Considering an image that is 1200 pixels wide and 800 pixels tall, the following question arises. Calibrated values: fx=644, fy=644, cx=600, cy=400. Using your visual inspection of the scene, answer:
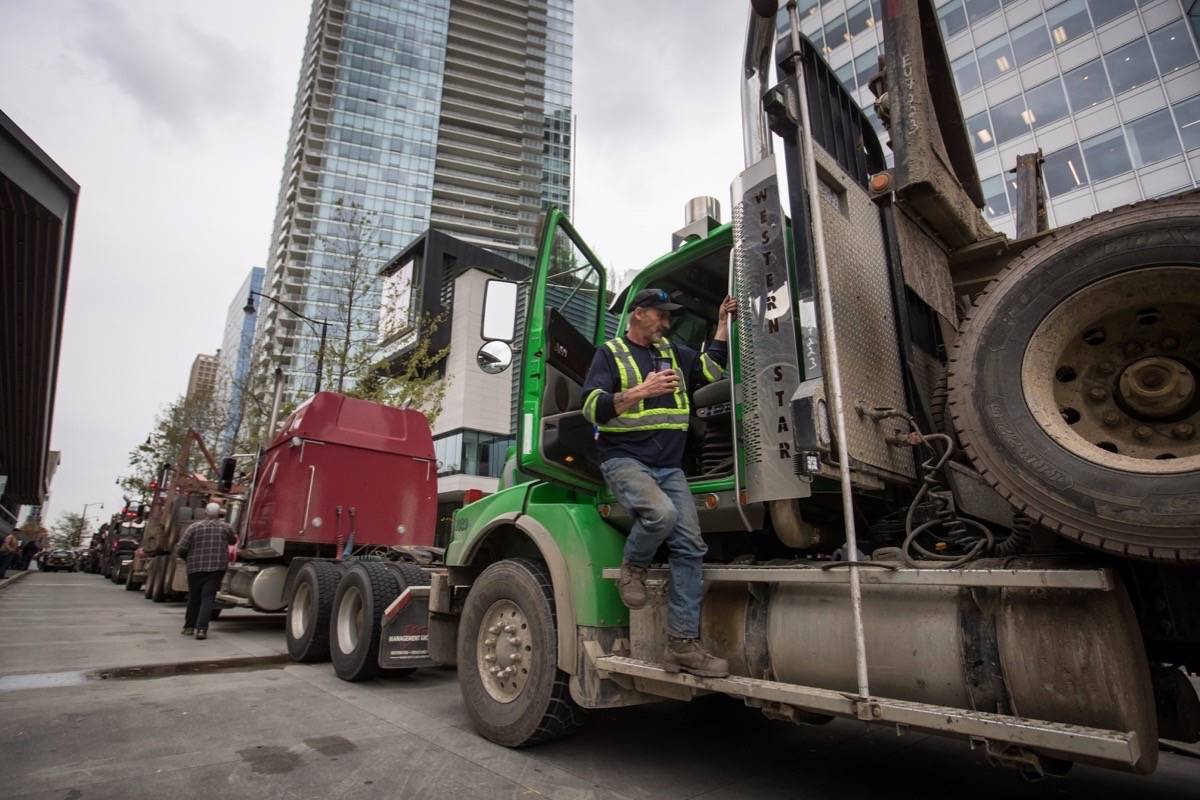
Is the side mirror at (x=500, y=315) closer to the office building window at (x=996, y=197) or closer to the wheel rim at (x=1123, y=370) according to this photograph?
the wheel rim at (x=1123, y=370)

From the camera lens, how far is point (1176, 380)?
2.20 m

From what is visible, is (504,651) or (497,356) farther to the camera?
(497,356)

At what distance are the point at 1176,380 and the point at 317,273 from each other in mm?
88960

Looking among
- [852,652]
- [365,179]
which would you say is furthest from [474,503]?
[365,179]

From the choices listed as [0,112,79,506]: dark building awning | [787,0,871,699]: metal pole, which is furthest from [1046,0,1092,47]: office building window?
[0,112,79,506]: dark building awning

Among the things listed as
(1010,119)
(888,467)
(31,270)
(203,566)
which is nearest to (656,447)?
(888,467)

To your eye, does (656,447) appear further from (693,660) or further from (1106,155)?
(1106,155)

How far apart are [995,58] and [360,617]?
30661 millimetres

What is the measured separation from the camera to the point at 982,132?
83.3ft

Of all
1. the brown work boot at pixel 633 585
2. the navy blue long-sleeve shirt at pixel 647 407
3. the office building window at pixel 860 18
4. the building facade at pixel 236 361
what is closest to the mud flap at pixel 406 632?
the brown work boot at pixel 633 585

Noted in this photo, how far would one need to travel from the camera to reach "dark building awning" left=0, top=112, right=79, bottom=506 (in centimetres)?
758

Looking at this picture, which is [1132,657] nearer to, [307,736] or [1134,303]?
[1134,303]

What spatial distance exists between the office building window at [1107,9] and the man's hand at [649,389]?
28894 mm

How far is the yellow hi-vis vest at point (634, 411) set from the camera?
3.29 metres
